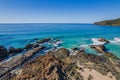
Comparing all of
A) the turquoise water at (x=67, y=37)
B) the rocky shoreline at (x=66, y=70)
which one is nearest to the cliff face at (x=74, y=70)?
the rocky shoreline at (x=66, y=70)

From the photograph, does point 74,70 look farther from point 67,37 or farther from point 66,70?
point 67,37

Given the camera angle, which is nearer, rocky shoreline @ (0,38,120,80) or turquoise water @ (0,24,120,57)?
rocky shoreline @ (0,38,120,80)

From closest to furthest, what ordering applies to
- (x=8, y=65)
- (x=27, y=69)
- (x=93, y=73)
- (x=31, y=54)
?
(x=93, y=73), (x=27, y=69), (x=8, y=65), (x=31, y=54)

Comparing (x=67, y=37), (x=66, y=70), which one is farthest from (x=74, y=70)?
(x=67, y=37)

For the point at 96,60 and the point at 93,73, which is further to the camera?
the point at 96,60

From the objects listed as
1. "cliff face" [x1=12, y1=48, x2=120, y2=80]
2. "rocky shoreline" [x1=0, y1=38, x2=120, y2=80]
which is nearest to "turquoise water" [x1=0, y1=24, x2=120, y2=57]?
"rocky shoreline" [x1=0, y1=38, x2=120, y2=80]

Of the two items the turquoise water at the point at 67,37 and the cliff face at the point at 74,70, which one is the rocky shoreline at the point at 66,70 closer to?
the cliff face at the point at 74,70

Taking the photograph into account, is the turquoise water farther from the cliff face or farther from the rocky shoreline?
the cliff face

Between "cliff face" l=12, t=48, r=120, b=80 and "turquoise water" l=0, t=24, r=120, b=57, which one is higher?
"cliff face" l=12, t=48, r=120, b=80

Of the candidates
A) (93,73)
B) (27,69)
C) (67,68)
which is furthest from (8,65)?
(93,73)

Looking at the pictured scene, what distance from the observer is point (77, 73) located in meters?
21.3

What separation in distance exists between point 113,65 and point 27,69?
46.5 feet

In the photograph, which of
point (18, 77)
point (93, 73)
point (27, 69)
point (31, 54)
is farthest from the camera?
point (31, 54)

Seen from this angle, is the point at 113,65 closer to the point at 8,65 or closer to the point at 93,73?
the point at 93,73
